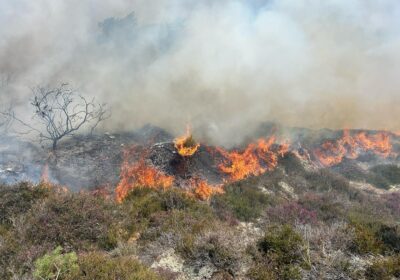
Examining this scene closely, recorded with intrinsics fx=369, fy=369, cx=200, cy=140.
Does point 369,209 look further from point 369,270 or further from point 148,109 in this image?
point 148,109

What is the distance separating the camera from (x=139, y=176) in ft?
72.6

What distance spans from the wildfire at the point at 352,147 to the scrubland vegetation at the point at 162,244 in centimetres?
2575

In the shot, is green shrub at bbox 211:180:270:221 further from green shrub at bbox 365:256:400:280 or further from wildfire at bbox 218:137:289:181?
green shrub at bbox 365:256:400:280

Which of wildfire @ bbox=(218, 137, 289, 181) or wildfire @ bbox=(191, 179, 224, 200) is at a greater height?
wildfire @ bbox=(218, 137, 289, 181)

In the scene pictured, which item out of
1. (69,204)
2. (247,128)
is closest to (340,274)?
(69,204)

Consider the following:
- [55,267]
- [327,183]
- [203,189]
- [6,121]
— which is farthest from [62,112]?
[55,267]

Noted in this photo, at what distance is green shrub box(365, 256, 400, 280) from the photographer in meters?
8.20

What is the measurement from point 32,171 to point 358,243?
18.7 metres

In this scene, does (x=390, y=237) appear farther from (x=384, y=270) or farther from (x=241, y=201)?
(x=241, y=201)

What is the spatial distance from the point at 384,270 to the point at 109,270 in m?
6.02

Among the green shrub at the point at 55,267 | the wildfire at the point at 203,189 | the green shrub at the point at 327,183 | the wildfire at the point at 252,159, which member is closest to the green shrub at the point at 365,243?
the green shrub at the point at 55,267

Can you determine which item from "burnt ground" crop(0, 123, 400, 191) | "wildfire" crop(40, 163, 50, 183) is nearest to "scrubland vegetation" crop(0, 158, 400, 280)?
"wildfire" crop(40, 163, 50, 183)

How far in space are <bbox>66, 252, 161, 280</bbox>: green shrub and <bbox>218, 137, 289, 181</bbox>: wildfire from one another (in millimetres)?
16980

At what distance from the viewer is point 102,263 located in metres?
7.99
